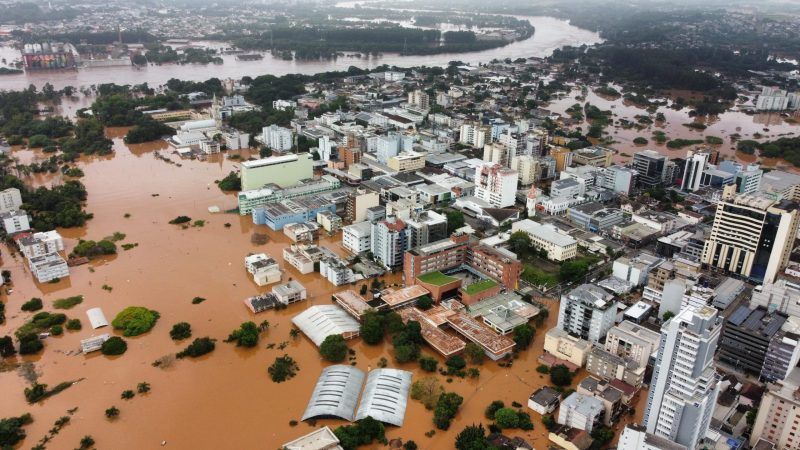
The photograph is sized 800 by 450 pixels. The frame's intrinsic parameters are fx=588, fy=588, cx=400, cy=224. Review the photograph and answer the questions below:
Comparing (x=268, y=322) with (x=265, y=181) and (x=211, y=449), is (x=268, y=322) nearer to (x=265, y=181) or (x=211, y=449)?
(x=211, y=449)

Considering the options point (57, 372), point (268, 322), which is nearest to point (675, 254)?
point (268, 322)

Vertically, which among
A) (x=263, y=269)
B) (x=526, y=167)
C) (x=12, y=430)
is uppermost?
(x=526, y=167)

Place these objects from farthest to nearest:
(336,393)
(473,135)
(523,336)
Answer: (473,135), (523,336), (336,393)

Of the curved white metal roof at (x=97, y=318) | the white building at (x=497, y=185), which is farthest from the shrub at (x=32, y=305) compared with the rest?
the white building at (x=497, y=185)

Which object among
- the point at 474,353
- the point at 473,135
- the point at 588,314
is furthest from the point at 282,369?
the point at 473,135

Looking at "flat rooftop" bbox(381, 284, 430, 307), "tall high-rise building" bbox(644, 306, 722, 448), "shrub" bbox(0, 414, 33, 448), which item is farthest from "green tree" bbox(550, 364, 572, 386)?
"shrub" bbox(0, 414, 33, 448)

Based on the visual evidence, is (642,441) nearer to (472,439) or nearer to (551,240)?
(472,439)

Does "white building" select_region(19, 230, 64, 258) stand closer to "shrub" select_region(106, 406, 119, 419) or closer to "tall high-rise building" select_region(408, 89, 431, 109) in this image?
"shrub" select_region(106, 406, 119, 419)

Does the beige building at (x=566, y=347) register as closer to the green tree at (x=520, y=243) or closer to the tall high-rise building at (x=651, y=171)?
the green tree at (x=520, y=243)
